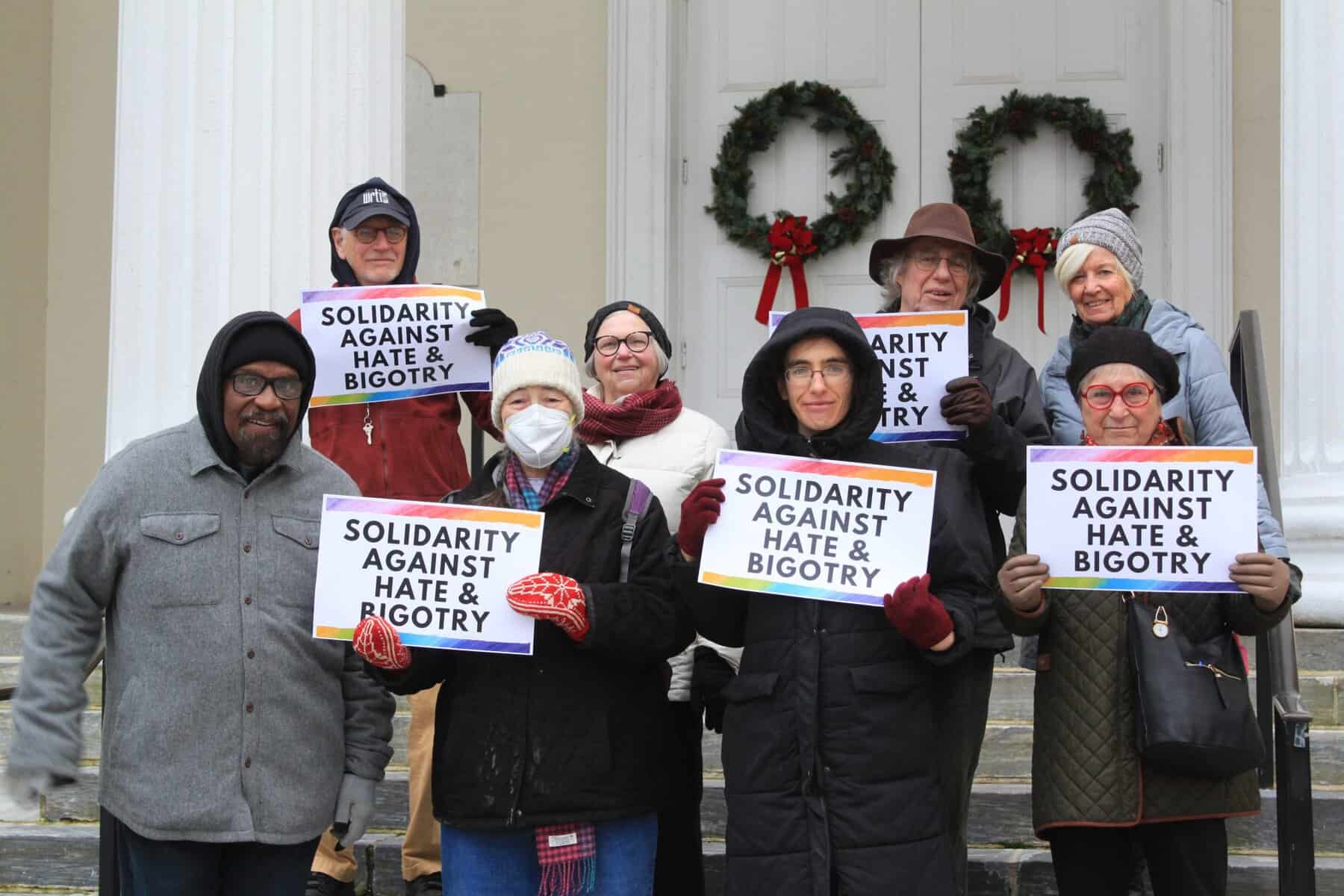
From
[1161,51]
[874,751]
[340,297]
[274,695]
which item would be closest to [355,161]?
[340,297]

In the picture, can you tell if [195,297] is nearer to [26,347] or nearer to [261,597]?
[261,597]

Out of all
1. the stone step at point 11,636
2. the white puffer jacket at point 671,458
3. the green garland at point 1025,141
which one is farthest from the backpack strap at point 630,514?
the green garland at point 1025,141

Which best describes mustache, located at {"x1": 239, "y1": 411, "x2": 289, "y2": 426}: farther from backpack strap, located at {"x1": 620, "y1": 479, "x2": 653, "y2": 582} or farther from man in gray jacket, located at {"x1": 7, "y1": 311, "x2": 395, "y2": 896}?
backpack strap, located at {"x1": 620, "y1": 479, "x2": 653, "y2": 582}

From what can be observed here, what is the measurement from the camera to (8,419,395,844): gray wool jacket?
374cm

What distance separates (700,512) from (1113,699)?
1120mm

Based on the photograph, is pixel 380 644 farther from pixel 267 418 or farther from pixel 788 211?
pixel 788 211

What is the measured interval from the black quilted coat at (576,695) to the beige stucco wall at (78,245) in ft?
19.5

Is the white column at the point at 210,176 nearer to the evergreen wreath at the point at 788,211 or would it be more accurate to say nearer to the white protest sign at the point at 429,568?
the white protest sign at the point at 429,568

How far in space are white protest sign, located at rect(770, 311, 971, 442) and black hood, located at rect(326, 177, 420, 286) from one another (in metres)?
1.51

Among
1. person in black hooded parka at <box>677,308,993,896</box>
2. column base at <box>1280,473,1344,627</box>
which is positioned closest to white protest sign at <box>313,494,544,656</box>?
person in black hooded parka at <box>677,308,993,896</box>

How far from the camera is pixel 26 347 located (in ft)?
30.6

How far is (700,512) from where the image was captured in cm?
391

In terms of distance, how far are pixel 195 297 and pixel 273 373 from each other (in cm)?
249

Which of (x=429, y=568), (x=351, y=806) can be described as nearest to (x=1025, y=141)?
(x=429, y=568)
